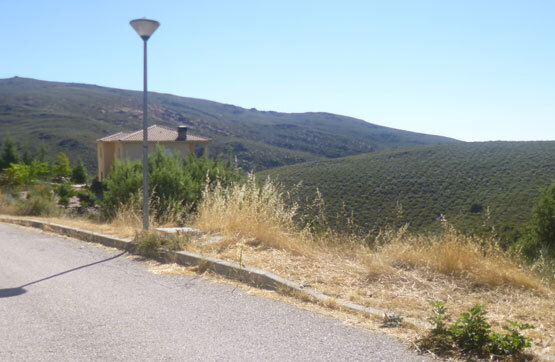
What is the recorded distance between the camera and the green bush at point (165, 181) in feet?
33.1

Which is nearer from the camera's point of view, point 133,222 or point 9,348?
point 9,348

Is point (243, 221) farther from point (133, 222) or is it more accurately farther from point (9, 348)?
point (9, 348)

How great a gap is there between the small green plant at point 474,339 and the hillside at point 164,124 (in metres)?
72.8

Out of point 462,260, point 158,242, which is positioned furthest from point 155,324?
point 462,260

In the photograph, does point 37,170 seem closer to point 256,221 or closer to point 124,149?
point 256,221

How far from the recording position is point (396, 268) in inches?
212

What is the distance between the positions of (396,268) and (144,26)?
5126 mm

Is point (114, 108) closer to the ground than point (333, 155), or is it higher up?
higher up

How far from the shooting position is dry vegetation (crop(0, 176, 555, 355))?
4.26 m

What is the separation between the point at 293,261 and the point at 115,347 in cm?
279

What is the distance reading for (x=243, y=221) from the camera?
7.28m

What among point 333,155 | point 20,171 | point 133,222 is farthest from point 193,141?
point 333,155

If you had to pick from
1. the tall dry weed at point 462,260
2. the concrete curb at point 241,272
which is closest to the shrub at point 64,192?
the concrete curb at point 241,272

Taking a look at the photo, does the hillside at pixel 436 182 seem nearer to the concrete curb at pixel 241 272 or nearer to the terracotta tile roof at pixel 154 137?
the terracotta tile roof at pixel 154 137
